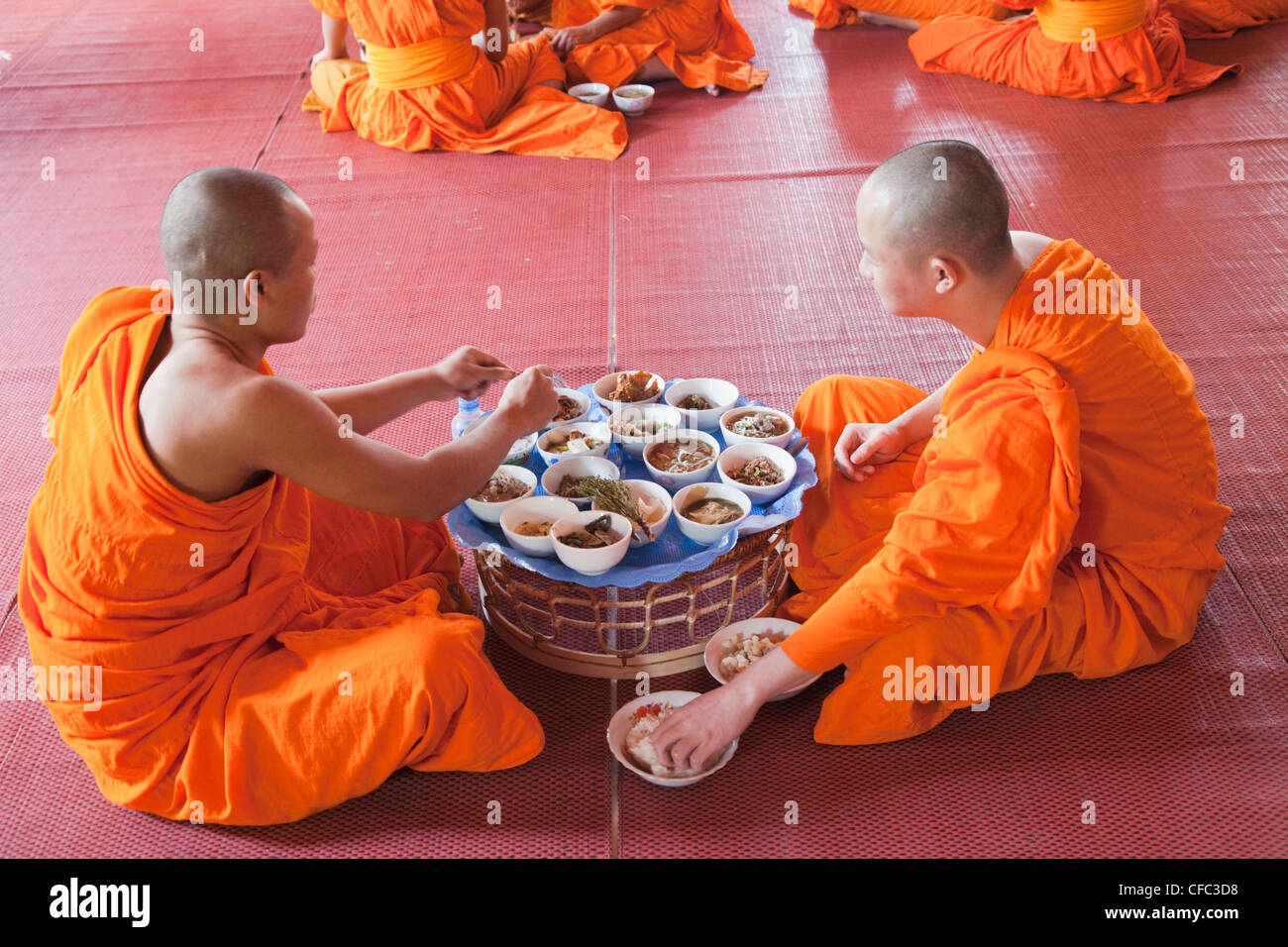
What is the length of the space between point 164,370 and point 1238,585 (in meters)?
2.72

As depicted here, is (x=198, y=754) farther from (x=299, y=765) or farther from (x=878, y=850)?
(x=878, y=850)

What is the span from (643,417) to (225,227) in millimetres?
1241

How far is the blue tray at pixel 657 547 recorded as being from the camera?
2.65 meters

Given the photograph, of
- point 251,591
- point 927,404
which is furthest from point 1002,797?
point 251,591

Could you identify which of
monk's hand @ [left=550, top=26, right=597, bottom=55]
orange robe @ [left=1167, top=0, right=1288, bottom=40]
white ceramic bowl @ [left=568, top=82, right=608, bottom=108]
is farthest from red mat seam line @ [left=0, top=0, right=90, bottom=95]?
orange robe @ [left=1167, top=0, right=1288, bottom=40]

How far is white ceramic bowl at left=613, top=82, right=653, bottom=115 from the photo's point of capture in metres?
6.00

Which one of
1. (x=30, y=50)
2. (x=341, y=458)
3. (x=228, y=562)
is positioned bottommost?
(x=30, y=50)

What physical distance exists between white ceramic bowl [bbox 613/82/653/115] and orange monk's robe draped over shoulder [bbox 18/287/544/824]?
150 inches

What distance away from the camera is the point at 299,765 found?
2.51 meters

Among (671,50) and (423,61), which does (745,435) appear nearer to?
(423,61)

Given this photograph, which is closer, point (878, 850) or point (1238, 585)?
point (878, 850)

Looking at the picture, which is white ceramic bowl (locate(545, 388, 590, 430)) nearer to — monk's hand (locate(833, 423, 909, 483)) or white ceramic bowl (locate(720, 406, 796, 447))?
white ceramic bowl (locate(720, 406, 796, 447))

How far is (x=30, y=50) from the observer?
7.30 meters

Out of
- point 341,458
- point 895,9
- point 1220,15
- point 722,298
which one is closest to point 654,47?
point 895,9
